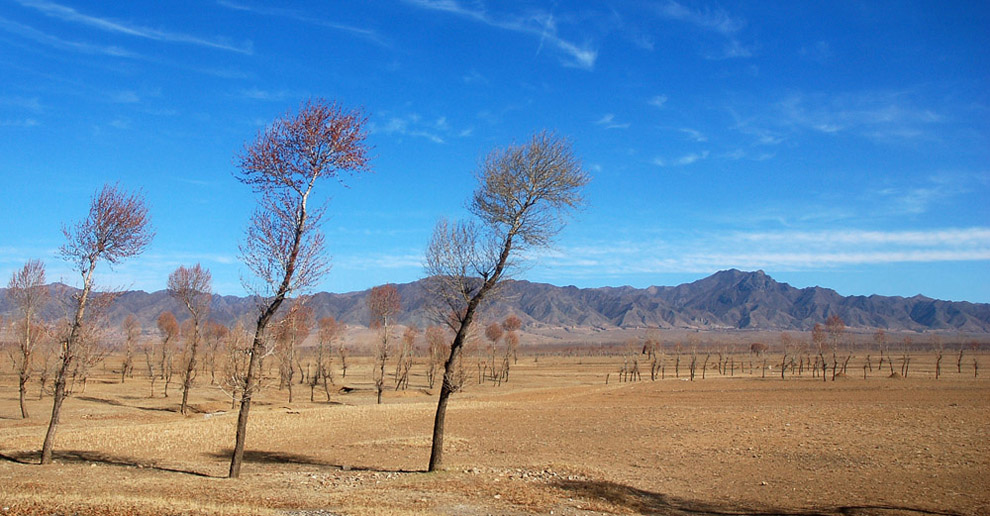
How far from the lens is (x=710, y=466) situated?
Answer: 20047mm

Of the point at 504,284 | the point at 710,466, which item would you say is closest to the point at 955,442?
the point at 710,466

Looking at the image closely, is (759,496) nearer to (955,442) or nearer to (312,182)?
(955,442)

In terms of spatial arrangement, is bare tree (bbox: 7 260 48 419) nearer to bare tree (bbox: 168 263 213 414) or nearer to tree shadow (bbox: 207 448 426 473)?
bare tree (bbox: 168 263 213 414)

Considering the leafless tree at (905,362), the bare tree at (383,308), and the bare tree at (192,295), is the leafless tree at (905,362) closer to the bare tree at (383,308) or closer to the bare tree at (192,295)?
the bare tree at (383,308)

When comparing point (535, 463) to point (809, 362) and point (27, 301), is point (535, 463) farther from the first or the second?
point (809, 362)

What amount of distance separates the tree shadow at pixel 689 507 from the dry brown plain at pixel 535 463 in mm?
66

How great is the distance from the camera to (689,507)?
585 inches

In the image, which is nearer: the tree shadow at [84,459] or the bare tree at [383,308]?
the tree shadow at [84,459]

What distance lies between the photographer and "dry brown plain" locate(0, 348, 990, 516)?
13942 mm

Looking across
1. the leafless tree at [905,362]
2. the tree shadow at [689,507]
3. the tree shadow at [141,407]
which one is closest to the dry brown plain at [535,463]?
the tree shadow at [689,507]

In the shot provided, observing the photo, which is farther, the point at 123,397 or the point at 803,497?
the point at 123,397

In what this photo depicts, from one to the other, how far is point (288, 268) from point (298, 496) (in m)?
5.31

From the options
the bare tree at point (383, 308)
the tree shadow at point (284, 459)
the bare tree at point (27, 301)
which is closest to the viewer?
the tree shadow at point (284, 459)

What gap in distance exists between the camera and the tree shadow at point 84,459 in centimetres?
1925
